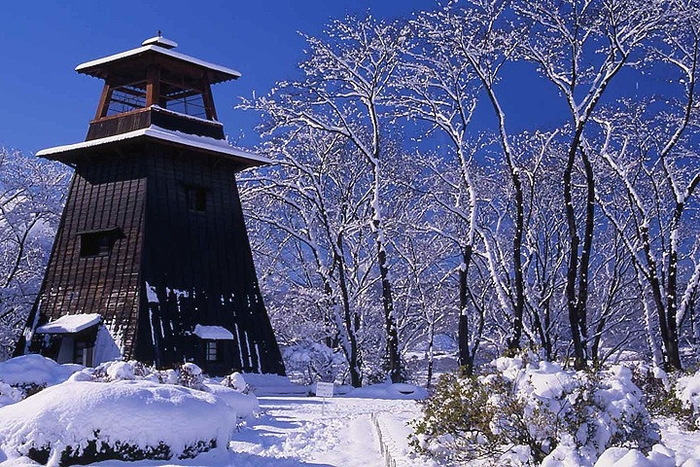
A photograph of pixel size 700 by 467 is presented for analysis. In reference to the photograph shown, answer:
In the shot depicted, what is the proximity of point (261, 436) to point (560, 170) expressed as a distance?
23.2m

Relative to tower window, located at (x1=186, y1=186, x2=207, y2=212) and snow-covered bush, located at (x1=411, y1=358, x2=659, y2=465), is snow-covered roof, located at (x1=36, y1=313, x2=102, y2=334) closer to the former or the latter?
tower window, located at (x1=186, y1=186, x2=207, y2=212)

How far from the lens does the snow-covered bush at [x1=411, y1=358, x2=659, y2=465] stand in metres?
8.02

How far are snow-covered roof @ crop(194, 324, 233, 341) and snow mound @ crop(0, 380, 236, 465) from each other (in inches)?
520

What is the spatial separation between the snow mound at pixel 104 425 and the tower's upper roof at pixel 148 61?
1748 cm

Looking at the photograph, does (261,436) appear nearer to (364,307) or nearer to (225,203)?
(225,203)

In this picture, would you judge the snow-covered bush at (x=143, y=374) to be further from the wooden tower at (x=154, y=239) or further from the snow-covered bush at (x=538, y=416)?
the snow-covered bush at (x=538, y=416)

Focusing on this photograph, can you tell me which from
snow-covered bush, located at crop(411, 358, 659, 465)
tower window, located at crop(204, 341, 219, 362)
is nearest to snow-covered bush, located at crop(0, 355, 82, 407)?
tower window, located at crop(204, 341, 219, 362)

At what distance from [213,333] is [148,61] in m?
9.76

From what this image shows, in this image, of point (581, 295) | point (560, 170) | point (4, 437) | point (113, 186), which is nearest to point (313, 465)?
point (4, 437)

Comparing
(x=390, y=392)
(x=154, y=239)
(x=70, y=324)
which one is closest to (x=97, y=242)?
(x=154, y=239)

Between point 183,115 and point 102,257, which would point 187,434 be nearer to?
point 102,257

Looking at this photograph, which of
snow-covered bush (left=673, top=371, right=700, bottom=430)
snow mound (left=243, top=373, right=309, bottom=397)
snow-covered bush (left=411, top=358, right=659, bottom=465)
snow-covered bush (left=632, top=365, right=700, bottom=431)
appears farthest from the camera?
snow mound (left=243, top=373, right=309, bottom=397)

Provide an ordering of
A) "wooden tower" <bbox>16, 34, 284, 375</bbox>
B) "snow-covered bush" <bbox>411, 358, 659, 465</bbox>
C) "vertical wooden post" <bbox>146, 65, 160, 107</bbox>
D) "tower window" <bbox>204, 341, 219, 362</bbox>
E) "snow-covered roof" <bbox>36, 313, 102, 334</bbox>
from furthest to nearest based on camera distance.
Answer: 1. "vertical wooden post" <bbox>146, 65, 160, 107</bbox>
2. "tower window" <bbox>204, 341, 219, 362</bbox>
3. "wooden tower" <bbox>16, 34, 284, 375</bbox>
4. "snow-covered roof" <bbox>36, 313, 102, 334</bbox>
5. "snow-covered bush" <bbox>411, 358, 659, 465</bbox>

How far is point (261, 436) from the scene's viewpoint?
500 inches
